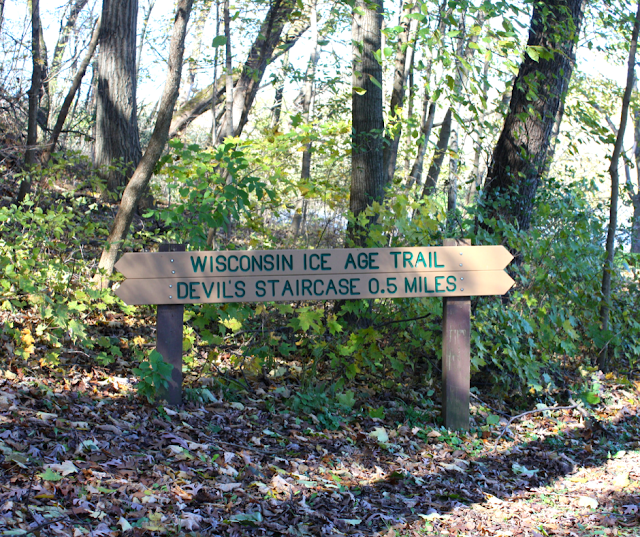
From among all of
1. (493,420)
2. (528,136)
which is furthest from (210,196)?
(528,136)

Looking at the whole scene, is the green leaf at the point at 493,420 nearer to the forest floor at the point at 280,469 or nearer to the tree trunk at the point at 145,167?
the forest floor at the point at 280,469

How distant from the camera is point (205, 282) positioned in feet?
13.1

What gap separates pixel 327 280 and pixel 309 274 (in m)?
0.14

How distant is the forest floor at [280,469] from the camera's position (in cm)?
262

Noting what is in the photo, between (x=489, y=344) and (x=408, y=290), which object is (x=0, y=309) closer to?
(x=408, y=290)

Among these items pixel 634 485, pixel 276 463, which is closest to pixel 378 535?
pixel 276 463

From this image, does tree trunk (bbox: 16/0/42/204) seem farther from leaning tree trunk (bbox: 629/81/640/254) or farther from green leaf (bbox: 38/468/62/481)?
leaning tree trunk (bbox: 629/81/640/254)

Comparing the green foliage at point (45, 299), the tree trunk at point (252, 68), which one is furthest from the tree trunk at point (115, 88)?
the green foliage at point (45, 299)

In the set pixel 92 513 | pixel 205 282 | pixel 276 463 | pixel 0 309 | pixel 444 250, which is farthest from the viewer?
pixel 0 309

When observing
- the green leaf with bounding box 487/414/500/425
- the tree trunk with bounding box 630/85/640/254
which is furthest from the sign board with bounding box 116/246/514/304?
the tree trunk with bounding box 630/85/640/254

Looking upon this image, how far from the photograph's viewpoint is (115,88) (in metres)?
9.02

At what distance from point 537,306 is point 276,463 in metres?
3.72

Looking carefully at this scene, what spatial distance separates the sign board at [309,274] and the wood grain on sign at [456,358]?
13cm

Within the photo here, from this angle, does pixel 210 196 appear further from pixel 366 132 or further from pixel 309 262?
pixel 366 132
